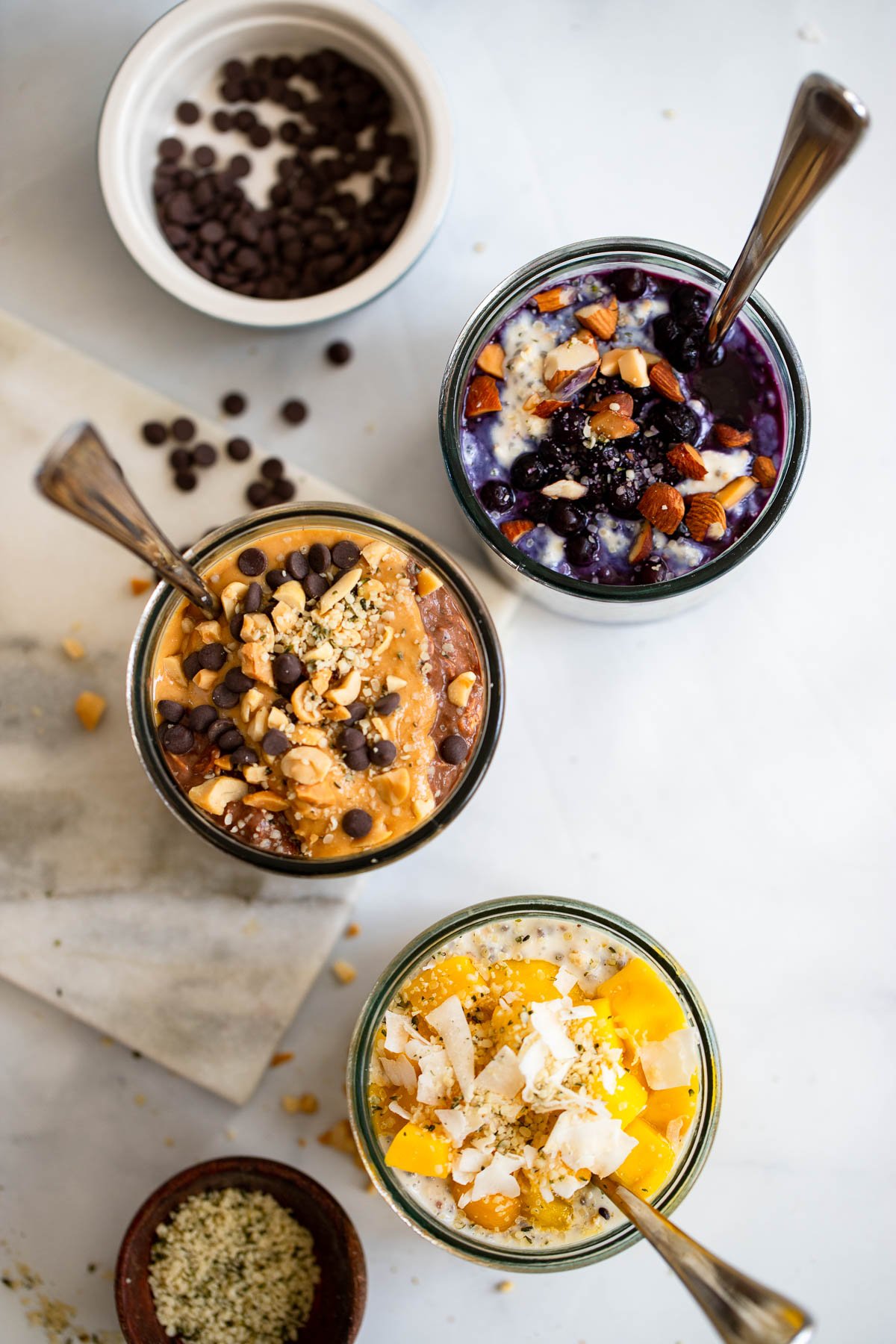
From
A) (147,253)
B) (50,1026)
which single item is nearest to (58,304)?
(147,253)

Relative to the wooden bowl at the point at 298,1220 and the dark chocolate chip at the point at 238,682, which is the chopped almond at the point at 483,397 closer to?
the dark chocolate chip at the point at 238,682

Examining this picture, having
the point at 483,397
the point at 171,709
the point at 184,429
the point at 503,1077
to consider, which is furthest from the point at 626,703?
the point at 184,429

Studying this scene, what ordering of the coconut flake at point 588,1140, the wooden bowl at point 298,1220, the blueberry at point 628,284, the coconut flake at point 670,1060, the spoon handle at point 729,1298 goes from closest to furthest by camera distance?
1. the spoon handle at point 729,1298
2. the coconut flake at point 588,1140
3. the coconut flake at point 670,1060
4. the blueberry at point 628,284
5. the wooden bowl at point 298,1220

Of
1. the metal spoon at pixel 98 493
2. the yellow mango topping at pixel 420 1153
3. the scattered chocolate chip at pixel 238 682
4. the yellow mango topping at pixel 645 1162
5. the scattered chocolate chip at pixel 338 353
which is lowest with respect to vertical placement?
the yellow mango topping at pixel 420 1153

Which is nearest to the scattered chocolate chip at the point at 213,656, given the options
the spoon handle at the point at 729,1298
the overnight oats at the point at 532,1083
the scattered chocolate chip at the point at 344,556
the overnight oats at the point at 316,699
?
the overnight oats at the point at 316,699

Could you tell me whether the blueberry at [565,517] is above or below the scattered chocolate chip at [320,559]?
above

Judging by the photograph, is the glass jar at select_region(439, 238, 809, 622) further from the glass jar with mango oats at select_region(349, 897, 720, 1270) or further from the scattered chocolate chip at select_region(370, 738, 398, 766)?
the glass jar with mango oats at select_region(349, 897, 720, 1270)

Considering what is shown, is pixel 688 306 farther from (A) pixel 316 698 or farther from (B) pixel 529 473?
(A) pixel 316 698

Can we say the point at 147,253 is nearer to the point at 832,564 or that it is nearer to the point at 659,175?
the point at 659,175
